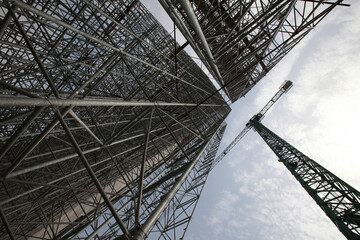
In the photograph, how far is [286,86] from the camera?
38.7m

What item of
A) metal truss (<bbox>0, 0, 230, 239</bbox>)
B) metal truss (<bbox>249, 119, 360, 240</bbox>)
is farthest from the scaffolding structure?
metal truss (<bbox>249, 119, 360, 240</bbox>)

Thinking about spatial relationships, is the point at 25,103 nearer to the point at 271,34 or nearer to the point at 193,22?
the point at 193,22

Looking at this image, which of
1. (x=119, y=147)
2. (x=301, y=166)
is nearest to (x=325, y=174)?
(x=301, y=166)

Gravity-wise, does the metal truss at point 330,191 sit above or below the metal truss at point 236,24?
below

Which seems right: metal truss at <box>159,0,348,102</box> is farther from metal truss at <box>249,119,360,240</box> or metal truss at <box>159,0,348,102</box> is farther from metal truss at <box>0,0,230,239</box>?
metal truss at <box>249,119,360,240</box>

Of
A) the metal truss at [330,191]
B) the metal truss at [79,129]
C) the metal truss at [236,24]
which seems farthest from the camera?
the metal truss at [330,191]

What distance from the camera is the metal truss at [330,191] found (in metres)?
9.01

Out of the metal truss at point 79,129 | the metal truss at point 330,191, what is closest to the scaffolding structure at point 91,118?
the metal truss at point 79,129

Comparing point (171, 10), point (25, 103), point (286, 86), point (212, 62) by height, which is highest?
point (171, 10)

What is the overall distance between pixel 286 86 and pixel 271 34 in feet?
109

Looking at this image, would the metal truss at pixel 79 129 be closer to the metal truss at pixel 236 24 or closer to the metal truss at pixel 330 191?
the metal truss at pixel 236 24

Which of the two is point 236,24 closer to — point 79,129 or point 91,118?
point 91,118

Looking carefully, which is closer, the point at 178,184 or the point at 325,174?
the point at 178,184

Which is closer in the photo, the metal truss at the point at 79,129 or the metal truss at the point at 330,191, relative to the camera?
the metal truss at the point at 79,129
